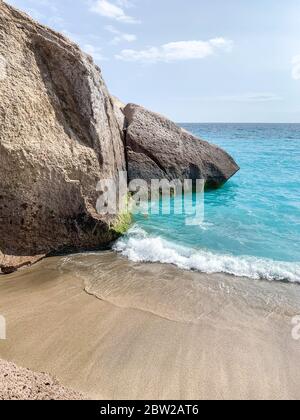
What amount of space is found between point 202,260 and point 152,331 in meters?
2.32

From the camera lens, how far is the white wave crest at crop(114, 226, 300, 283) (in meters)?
5.79

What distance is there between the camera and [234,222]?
9.04 metres

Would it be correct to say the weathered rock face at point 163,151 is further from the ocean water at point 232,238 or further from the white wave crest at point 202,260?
the white wave crest at point 202,260

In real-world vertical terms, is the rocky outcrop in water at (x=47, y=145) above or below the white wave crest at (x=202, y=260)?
above

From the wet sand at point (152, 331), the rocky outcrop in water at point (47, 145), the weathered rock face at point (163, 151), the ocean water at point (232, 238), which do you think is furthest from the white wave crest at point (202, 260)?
the weathered rock face at point (163, 151)

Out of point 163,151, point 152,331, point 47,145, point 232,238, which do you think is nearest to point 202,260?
point 232,238

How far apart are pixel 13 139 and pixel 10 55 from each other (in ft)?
5.21

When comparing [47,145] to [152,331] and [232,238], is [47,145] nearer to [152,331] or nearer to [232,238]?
[152,331]

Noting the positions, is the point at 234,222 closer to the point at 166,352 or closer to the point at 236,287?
the point at 236,287

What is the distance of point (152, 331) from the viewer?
4.10 meters

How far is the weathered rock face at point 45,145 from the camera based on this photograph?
5.84m

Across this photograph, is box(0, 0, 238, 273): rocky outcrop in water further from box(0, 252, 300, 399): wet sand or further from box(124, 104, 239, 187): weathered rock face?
box(124, 104, 239, 187): weathered rock face

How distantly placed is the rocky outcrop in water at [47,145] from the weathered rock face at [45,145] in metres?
0.02
